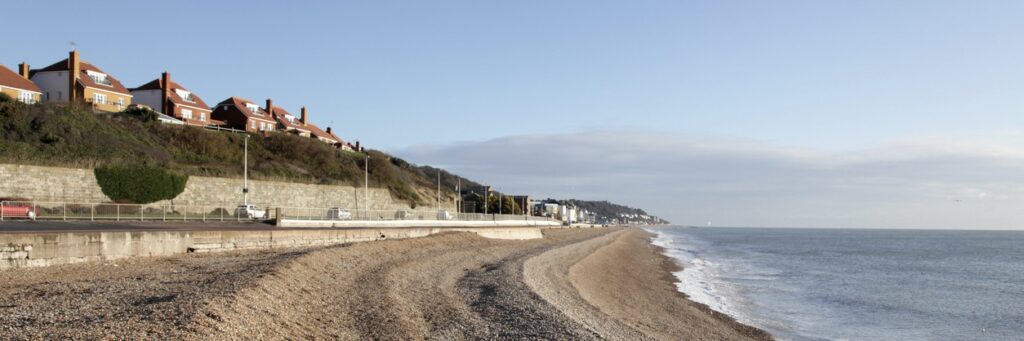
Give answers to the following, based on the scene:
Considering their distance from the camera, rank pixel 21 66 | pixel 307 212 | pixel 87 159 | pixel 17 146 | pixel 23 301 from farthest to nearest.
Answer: pixel 21 66
pixel 307 212
pixel 87 159
pixel 17 146
pixel 23 301

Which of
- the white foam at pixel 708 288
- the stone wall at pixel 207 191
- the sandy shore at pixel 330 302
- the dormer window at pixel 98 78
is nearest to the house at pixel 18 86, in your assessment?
the dormer window at pixel 98 78

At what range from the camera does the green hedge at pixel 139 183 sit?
160ft

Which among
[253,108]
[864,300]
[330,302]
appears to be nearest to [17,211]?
[330,302]

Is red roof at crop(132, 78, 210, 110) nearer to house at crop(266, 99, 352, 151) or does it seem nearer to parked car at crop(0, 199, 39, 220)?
house at crop(266, 99, 352, 151)

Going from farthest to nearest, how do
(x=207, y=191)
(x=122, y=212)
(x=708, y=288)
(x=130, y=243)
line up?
(x=207, y=191) < (x=122, y=212) < (x=708, y=288) < (x=130, y=243)

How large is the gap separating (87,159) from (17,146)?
4089 millimetres

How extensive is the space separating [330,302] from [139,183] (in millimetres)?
39189

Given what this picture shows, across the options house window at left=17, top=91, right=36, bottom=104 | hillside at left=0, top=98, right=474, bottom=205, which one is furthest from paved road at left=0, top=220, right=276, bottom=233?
house window at left=17, top=91, right=36, bottom=104

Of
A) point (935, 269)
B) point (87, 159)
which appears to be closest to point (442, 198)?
point (87, 159)

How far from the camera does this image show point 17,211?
1334 inches

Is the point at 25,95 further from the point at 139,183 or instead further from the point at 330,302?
the point at 330,302

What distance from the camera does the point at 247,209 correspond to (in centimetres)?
4925

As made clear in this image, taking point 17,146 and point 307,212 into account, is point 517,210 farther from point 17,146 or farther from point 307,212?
point 17,146

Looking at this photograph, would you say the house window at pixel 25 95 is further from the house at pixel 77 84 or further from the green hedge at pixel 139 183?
the green hedge at pixel 139 183
